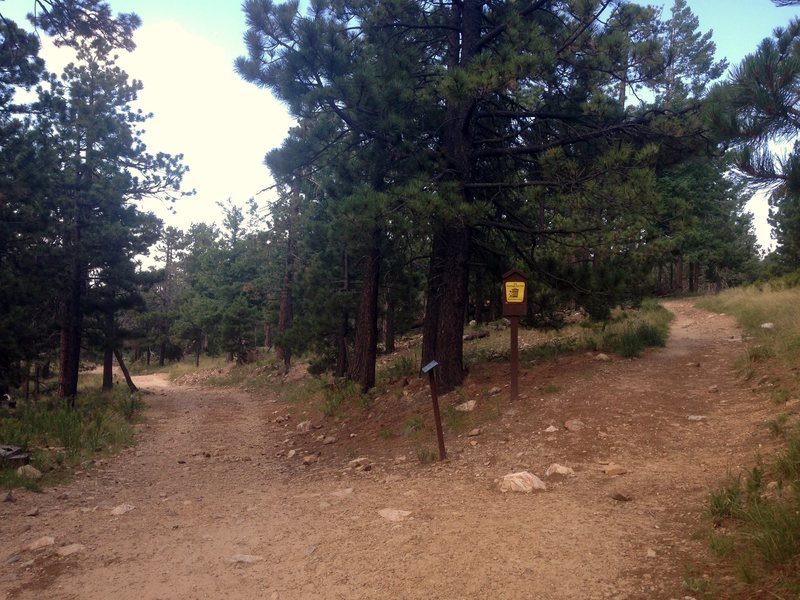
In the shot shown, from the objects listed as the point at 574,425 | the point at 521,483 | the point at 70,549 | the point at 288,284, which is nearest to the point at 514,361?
the point at 574,425

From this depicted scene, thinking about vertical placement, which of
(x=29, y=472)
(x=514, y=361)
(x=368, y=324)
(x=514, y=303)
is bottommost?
(x=29, y=472)

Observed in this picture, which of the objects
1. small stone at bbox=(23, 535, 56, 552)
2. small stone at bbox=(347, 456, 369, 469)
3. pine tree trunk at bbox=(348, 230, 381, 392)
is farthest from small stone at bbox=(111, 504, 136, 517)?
pine tree trunk at bbox=(348, 230, 381, 392)

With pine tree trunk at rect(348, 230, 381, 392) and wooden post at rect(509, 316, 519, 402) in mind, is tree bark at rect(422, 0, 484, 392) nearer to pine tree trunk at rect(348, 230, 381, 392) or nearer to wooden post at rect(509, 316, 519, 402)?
wooden post at rect(509, 316, 519, 402)

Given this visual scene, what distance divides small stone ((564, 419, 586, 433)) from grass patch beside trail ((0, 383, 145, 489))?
686 cm

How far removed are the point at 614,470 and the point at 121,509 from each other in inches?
216

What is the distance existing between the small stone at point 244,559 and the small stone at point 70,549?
5.07 feet

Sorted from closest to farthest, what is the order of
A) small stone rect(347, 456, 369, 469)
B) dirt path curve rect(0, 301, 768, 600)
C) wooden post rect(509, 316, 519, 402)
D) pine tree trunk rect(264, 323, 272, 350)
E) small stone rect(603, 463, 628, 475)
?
1. dirt path curve rect(0, 301, 768, 600)
2. small stone rect(603, 463, 628, 475)
3. small stone rect(347, 456, 369, 469)
4. wooden post rect(509, 316, 519, 402)
5. pine tree trunk rect(264, 323, 272, 350)

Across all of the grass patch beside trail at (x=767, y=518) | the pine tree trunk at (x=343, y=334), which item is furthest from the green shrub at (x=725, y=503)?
the pine tree trunk at (x=343, y=334)

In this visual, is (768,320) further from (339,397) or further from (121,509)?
(121,509)

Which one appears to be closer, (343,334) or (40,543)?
(40,543)

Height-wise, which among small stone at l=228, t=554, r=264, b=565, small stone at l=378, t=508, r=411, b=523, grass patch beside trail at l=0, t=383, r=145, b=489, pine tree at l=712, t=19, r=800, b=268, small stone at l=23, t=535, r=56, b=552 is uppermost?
pine tree at l=712, t=19, r=800, b=268

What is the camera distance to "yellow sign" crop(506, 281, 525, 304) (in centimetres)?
975

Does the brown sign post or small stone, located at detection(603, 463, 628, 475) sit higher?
the brown sign post

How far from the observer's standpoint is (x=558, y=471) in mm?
6723
